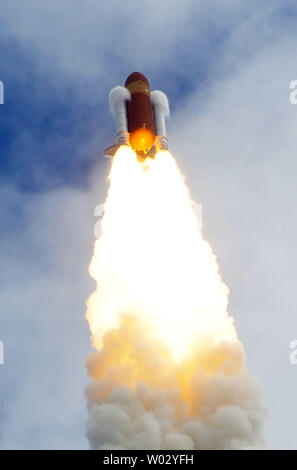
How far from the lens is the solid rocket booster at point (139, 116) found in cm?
4506

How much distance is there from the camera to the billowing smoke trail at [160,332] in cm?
3400

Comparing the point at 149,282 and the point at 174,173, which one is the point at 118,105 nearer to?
the point at 174,173

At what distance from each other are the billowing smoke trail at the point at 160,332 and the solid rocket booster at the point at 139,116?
3.27 feet

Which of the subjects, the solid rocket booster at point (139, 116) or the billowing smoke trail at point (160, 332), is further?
the solid rocket booster at point (139, 116)

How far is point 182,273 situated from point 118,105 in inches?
571

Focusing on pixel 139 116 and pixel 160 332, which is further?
pixel 139 116

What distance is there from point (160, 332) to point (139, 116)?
1712cm

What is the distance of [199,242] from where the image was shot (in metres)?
43.8

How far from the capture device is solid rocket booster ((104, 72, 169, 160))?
45.1m

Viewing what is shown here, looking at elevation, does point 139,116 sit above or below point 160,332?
above

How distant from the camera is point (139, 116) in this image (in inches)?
1789

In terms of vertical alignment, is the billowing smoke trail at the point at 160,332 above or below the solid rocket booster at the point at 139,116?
below
